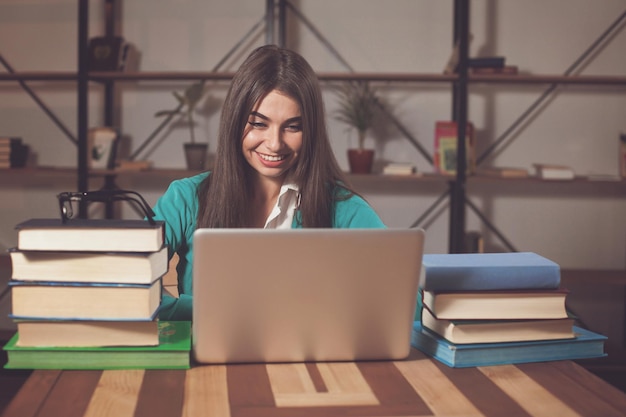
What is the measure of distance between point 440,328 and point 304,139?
732mm

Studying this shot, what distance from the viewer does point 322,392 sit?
1104mm

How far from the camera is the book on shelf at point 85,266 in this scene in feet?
3.78

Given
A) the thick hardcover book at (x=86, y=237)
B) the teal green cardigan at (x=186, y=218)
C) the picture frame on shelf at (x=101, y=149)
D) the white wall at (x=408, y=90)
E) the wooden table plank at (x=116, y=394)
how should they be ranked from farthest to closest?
the white wall at (x=408, y=90) → the picture frame on shelf at (x=101, y=149) → the teal green cardigan at (x=186, y=218) → the thick hardcover book at (x=86, y=237) → the wooden table plank at (x=116, y=394)

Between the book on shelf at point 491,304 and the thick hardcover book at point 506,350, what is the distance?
0.04 m

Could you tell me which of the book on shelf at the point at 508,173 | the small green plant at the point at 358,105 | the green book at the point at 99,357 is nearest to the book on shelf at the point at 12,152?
the small green plant at the point at 358,105

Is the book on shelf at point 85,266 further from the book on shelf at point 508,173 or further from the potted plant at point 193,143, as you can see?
the book on shelf at point 508,173

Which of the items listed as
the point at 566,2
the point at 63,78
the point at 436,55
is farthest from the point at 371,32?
the point at 63,78

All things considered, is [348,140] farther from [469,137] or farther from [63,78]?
[63,78]

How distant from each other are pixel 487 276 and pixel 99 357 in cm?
62

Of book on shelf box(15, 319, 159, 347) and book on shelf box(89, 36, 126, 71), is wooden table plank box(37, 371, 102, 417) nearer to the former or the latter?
book on shelf box(15, 319, 159, 347)

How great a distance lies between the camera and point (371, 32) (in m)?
3.70

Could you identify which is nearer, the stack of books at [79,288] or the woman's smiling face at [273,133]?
the stack of books at [79,288]

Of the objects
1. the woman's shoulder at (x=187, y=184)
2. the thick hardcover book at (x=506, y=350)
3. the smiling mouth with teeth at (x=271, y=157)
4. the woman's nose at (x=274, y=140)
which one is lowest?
the thick hardcover book at (x=506, y=350)

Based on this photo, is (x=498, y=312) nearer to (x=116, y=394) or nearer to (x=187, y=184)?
(x=116, y=394)
